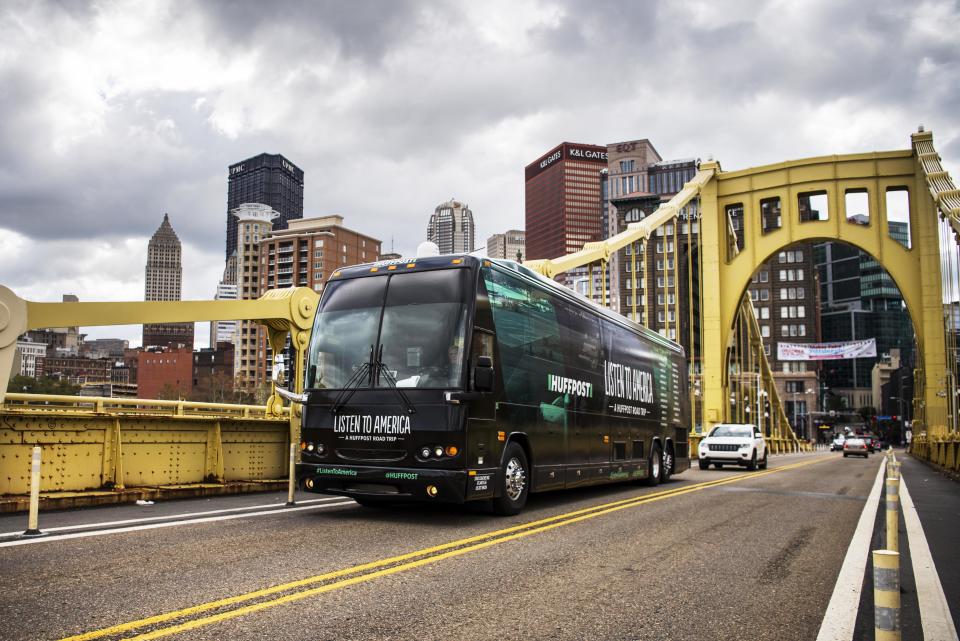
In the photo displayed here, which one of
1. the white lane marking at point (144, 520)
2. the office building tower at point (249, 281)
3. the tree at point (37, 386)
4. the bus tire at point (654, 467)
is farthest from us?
the office building tower at point (249, 281)

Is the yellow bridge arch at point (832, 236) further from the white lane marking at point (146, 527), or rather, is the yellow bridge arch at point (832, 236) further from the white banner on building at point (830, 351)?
the white banner on building at point (830, 351)

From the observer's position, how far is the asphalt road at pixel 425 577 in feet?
15.7

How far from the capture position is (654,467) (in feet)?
56.3

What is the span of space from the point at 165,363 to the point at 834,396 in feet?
463

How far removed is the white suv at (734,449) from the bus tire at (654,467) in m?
9.84

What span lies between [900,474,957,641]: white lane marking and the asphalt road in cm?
65

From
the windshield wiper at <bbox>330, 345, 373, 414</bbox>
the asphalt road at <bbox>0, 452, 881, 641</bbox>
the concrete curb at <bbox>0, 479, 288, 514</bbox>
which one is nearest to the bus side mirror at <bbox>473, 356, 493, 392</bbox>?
the windshield wiper at <bbox>330, 345, 373, 414</bbox>

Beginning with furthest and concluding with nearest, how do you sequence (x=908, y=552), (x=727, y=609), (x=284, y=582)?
(x=908, y=552) < (x=284, y=582) < (x=727, y=609)

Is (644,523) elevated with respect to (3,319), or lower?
lower

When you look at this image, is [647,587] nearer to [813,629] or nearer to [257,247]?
[813,629]

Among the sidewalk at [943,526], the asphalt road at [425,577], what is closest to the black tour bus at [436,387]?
the asphalt road at [425,577]

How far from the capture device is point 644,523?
9.91 metres

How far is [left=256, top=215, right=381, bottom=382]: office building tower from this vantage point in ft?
500

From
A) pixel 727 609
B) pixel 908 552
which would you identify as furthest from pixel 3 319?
pixel 908 552
